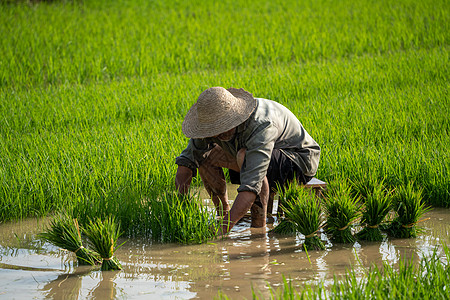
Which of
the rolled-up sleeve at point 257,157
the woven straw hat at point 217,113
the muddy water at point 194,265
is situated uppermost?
the woven straw hat at point 217,113

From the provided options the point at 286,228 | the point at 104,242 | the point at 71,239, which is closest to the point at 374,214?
the point at 286,228

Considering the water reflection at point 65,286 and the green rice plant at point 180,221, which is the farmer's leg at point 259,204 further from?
the water reflection at point 65,286

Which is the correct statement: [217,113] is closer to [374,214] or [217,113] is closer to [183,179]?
[183,179]

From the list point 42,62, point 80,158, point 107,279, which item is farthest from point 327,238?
point 42,62

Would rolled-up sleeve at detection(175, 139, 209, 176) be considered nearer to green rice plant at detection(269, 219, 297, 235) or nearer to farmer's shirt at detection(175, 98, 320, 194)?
farmer's shirt at detection(175, 98, 320, 194)

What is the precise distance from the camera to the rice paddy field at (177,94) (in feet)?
13.0

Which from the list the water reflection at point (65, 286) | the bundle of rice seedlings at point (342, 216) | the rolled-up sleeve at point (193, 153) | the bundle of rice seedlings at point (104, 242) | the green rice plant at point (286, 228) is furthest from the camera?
the rolled-up sleeve at point (193, 153)

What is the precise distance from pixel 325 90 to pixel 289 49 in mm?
2245

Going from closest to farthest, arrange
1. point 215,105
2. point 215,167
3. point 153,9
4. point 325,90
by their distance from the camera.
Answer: point 215,105, point 215,167, point 325,90, point 153,9

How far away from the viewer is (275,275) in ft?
9.55

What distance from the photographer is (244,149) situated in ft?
11.3

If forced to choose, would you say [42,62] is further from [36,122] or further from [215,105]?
[215,105]

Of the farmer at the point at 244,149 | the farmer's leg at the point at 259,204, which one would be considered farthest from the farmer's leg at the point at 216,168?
the farmer's leg at the point at 259,204

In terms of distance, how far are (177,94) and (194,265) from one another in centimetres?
405
